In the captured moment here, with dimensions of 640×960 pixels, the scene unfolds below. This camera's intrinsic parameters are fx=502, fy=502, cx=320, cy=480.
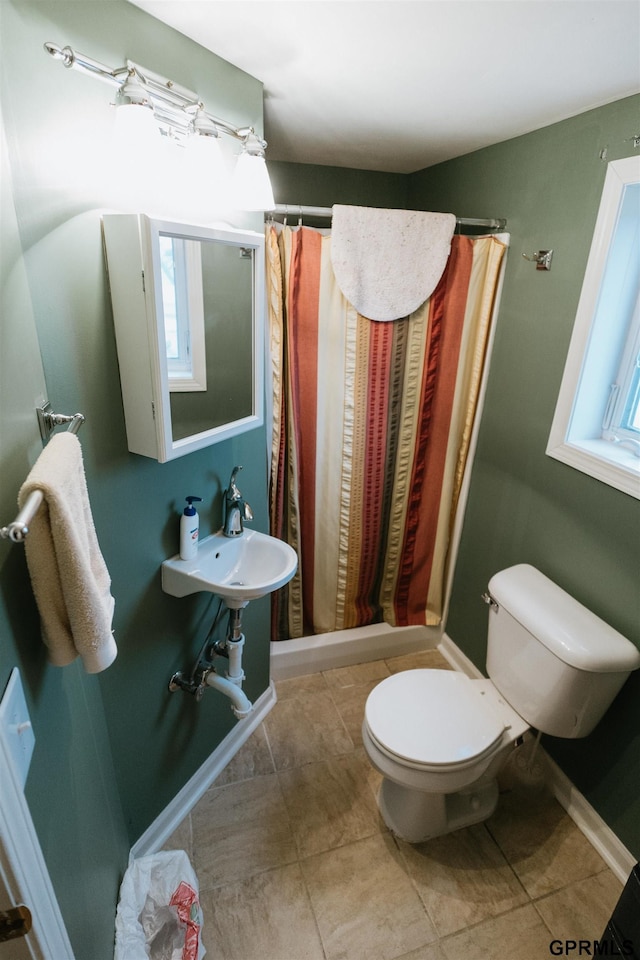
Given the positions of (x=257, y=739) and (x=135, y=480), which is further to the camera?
(x=257, y=739)

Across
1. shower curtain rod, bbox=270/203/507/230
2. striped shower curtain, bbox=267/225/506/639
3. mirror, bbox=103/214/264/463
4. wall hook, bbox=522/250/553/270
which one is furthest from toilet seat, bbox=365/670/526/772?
shower curtain rod, bbox=270/203/507/230

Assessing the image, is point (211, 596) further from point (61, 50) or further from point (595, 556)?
point (61, 50)

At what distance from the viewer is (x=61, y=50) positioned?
86 cm

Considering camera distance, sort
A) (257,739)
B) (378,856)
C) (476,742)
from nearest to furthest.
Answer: (476,742) → (378,856) → (257,739)

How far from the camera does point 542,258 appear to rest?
168 cm

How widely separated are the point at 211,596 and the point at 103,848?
68 cm

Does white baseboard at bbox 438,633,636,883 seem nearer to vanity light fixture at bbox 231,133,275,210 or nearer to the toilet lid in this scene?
the toilet lid

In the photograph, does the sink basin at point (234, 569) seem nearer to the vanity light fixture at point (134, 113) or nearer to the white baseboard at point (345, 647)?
the white baseboard at point (345, 647)

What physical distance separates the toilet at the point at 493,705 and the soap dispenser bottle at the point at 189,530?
0.75 m

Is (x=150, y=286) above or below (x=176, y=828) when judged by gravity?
above

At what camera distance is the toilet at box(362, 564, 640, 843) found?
1.44 metres

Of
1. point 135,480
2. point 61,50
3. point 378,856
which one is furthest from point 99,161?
point 378,856

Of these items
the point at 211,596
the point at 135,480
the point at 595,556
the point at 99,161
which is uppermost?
the point at 99,161

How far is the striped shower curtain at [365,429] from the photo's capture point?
1800 mm
